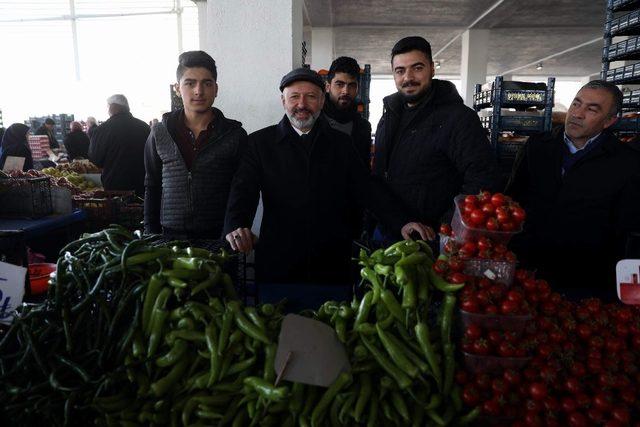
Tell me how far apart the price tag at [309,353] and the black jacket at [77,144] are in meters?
10.8

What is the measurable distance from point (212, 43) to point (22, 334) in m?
3.08

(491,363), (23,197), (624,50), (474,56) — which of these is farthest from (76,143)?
(474,56)

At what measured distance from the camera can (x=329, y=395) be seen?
4.95ft

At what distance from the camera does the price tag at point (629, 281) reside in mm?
1923

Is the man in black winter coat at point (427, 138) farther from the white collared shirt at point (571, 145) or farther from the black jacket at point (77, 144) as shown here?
the black jacket at point (77, 144)

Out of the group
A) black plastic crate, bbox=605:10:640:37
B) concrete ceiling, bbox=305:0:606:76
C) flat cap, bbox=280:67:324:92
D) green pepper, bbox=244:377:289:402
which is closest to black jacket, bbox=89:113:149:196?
flat cap, bbox=280:67:324:92

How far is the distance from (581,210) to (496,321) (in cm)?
196

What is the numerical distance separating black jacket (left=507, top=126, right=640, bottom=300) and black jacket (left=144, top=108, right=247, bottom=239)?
7.07 feet

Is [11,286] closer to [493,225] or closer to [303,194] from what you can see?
[303,194]

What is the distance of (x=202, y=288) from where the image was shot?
1720 millimetres

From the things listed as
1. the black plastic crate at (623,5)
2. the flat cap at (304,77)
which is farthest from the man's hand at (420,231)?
the black plastic crate at (623,5)

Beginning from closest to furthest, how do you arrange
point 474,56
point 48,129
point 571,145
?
1. point 571,145
2. point 48,129
3. point 474,56

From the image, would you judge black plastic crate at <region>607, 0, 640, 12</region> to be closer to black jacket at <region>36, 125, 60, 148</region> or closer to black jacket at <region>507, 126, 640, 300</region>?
black jacket at <region>507, 126, 640, 300</region>

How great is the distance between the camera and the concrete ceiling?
12.3 metres
